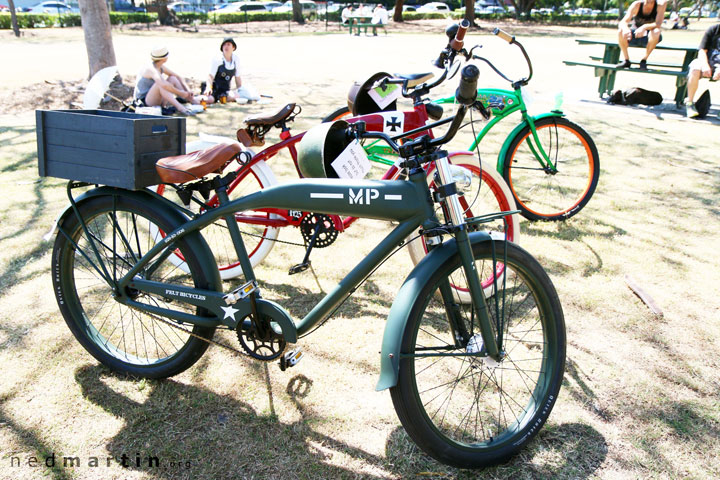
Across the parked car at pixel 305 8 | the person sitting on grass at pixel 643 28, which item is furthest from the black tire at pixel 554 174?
the parked car at pixel 305 8

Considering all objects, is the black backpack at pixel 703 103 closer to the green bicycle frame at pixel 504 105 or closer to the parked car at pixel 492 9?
the green bicycle frame at pixel 504 105

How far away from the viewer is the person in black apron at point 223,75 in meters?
8.99

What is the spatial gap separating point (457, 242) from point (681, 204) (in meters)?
3.96

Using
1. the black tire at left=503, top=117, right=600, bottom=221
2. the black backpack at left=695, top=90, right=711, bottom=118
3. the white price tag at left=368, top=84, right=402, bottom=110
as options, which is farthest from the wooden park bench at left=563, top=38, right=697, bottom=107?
the white price tag at left=368, top=84, right=402, bottom=110

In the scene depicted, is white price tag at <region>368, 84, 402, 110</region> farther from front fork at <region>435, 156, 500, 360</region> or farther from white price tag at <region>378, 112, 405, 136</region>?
front fork at <region>435, 156, 500, 360</region>

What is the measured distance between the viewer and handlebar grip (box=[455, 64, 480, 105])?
182 cm

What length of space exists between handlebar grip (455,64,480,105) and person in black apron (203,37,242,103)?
7777mm

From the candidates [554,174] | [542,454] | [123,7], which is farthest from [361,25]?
[542,454]

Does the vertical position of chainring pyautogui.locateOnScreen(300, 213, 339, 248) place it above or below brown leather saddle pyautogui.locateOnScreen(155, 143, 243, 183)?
below

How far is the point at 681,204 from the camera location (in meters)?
5.00

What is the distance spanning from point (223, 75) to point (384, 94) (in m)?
6.57

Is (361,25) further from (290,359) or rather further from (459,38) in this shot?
(290,359)

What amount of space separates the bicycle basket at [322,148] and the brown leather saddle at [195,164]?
37cm

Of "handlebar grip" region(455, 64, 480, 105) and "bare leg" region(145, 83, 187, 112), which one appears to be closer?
"handlebar grip" region(455, 64, 480, 105)
